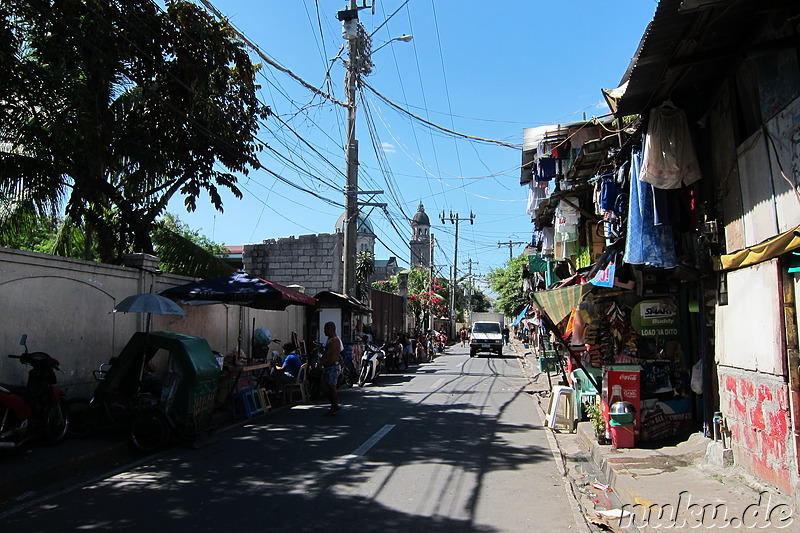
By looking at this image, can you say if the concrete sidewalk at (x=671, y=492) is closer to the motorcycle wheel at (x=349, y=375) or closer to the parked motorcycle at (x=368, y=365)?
the motorcycle wheel at (x=349, y=375)

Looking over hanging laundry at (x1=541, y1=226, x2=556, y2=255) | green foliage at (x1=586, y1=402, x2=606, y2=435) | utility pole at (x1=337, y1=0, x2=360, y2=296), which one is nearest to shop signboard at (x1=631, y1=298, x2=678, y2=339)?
green foliage at (x1=586, y1=402, x2=606, y2=435)

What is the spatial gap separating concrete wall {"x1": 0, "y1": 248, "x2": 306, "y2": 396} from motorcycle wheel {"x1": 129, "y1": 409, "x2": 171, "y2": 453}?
2.06 metres

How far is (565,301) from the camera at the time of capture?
973 cm

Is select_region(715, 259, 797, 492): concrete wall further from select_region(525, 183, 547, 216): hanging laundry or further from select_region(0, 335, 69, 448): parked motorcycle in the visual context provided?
select_region(525, 183, 547, 216): hanging laundry

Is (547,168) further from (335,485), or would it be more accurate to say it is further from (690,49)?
(335,485)

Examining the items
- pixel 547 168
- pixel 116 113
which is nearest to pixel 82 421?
pixel 116 113

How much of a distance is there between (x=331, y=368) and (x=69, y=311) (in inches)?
184

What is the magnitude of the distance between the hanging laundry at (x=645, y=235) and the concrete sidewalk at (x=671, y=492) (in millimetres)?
2288

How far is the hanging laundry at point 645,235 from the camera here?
7203 mm

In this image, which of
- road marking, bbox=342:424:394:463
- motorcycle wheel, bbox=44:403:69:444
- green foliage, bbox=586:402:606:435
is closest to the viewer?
road marking, bbox=342:424:394:463

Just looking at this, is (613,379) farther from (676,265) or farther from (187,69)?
(187,69)

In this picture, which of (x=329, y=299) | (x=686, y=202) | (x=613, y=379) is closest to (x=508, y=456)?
(x=613, y=379)

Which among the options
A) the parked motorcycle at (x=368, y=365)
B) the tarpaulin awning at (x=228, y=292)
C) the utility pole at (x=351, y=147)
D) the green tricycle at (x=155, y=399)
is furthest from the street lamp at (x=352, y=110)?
the green tricycle at (x=155, y=399)

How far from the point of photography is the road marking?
747 cm
